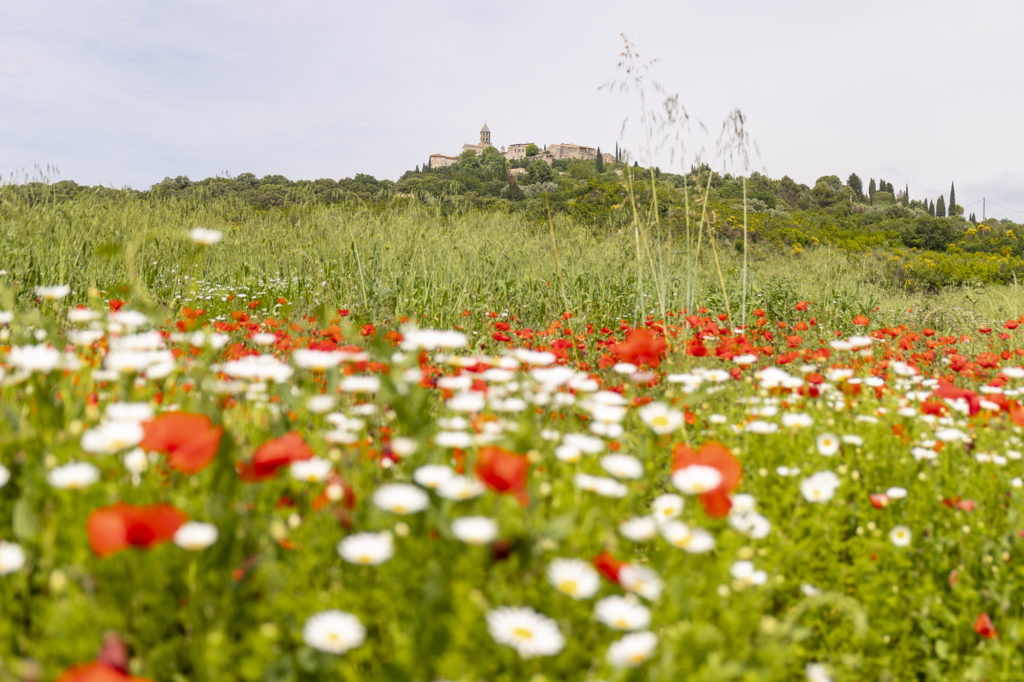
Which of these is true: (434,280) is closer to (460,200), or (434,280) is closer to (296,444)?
(460,200)

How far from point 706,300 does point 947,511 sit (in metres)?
4.62

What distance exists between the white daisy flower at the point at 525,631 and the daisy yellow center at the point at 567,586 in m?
0.06

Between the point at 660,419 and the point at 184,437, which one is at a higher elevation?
the point at 184,437

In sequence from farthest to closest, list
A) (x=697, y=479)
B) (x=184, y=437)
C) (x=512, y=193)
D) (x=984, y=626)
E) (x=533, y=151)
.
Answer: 1. (x=533, y=151)
2. (x=512, y=193)
3. (x=984, y=626)
4. (x=697, y=479)
5. (x=184, y=437)

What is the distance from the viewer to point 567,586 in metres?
1.09

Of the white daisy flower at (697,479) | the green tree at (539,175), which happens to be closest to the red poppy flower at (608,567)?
the white daisy flower at (697,479)

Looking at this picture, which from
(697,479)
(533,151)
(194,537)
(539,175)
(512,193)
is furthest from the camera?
(533,151)

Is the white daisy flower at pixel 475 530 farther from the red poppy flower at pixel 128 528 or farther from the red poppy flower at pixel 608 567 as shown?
the red poppy flower at pixel 128 528

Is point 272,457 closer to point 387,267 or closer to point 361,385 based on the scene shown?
point 361,385

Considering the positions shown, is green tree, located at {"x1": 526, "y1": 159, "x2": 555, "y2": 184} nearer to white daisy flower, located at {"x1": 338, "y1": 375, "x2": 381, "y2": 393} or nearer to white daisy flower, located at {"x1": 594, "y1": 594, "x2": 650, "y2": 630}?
white daisy flower, located at {"x1": 338, "y1": 375, "x2": 381, "y2": 393}

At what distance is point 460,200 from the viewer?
30.5 feet

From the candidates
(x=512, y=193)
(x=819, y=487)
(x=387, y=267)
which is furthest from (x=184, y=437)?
(x=512, y=193)

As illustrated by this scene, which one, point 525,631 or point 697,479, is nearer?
point 525,631

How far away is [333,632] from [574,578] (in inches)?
16.7
